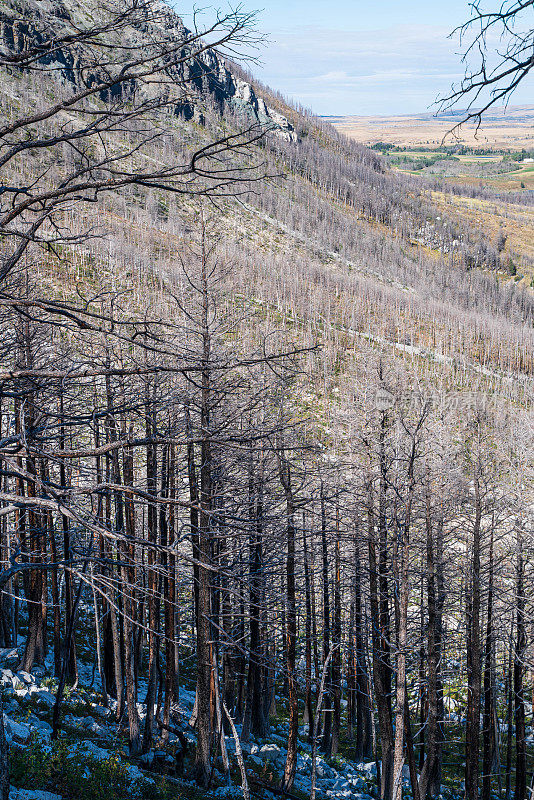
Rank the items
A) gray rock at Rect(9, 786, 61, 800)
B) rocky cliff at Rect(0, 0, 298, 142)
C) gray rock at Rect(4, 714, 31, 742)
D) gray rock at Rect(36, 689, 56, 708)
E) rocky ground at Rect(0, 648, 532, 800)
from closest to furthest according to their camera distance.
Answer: rocky cliff at Rect(0, 0, 298, 142) → gray rock at Rect(9, 786, 61, 800) → rocky ground at Rect(0, 648, 532, 800) → gray rock at Rect(4, 714, 31, 742) → gray rock at Rect(36, 689, 56, 708)

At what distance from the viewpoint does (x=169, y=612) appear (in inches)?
466

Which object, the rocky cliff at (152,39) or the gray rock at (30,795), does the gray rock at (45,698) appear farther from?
the rocky cliff at (152,39)

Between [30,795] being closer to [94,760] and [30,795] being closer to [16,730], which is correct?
[94,760]

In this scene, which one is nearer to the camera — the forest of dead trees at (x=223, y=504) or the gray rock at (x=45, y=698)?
the forest of dead trees at (x=223, y=504)

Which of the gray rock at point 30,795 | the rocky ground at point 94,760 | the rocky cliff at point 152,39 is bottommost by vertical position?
the rocky ground at point 94,760

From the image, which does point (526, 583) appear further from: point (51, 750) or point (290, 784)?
point (51, 750)

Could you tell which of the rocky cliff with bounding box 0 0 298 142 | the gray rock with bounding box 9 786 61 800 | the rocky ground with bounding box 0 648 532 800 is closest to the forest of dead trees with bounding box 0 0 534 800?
the rocky cliff with bounding box 0 0 298 142

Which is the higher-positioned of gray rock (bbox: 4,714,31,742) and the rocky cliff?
the rocky cliff

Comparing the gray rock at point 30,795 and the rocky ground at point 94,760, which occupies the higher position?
the gray rock at point 30,795

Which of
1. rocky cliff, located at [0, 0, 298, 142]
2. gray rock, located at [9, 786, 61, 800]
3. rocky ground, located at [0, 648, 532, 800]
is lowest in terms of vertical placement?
rocky ground, located at [0, 648, 532, 800]

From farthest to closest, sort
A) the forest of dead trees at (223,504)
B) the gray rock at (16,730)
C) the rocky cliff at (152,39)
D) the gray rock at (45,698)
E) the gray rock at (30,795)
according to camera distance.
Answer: the gray rock at (45,698), the gray rock at (16,730), the gray rock at (30,795), the forest of dead trees at (223,504), the rocky cliff at (152,39)

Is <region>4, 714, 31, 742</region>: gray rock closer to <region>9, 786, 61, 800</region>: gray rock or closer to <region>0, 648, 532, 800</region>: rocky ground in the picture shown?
<region>0, 648, 532, 800</region>: rocky ground

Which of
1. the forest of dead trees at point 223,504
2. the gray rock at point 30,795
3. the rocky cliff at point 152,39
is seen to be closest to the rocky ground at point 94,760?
the gray rock at point 30,795

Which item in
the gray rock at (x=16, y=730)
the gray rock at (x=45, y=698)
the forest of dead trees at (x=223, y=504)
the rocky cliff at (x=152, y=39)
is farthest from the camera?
the gray rock at (x=45, y=698)
